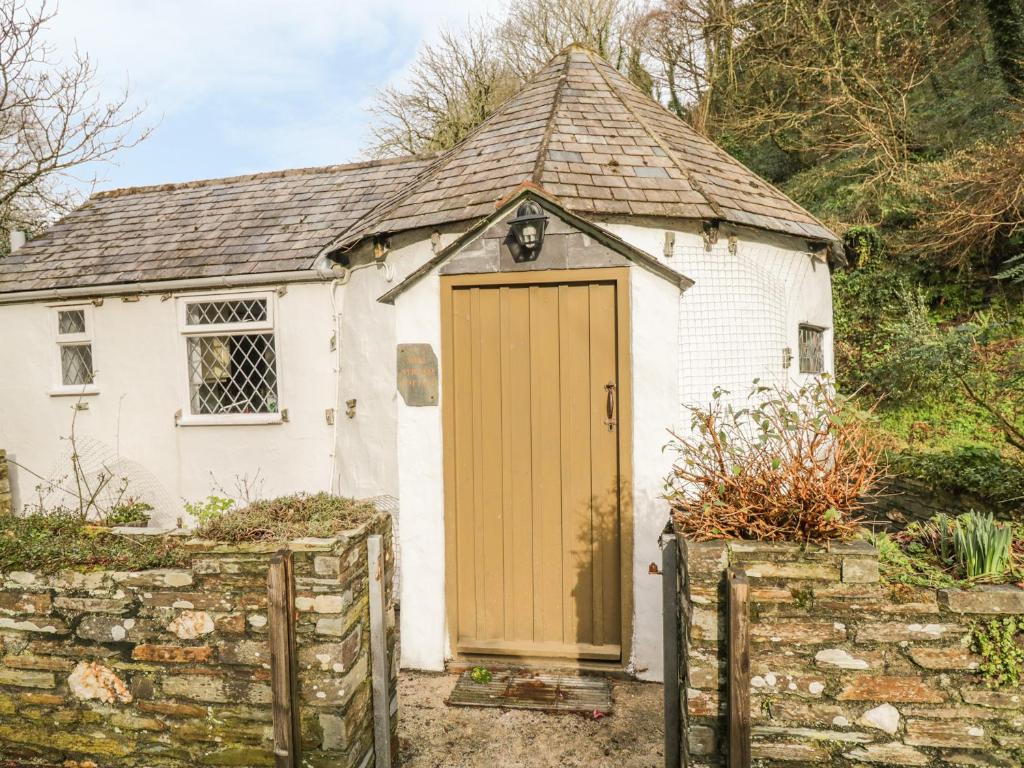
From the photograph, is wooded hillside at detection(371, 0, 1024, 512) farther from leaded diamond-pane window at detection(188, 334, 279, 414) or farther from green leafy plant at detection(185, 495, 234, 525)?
leaded diamond-pane window at detection(188, 334, 279, 414)

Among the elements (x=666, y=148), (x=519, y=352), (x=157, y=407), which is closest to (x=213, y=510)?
(x=519, y=352)

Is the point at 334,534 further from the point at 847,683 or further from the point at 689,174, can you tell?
the point at 689,174

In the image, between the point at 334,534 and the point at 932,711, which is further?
the point at 334,534

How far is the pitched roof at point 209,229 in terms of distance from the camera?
25.3ft

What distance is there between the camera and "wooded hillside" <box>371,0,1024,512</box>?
7.98 metres

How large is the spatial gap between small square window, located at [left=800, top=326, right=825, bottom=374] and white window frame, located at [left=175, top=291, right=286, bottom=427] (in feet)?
19.1

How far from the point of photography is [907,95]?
42.2 ft

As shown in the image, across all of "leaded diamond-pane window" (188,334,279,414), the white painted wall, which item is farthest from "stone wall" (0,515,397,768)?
"leaded diamond-pane window" (188,334,279,414)

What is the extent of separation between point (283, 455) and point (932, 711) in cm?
632

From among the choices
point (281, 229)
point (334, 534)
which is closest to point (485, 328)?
point (334, 534)

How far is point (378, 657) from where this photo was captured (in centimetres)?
344

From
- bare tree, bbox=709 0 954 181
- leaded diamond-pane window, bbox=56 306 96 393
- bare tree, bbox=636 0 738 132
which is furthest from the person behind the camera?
bare tree, bbox=636 0 738 132

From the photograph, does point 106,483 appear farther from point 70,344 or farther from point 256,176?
point 256,176

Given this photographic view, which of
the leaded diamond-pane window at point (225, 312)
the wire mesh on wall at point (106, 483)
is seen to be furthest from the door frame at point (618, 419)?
the wire mesh on wall at point (106, 483)
